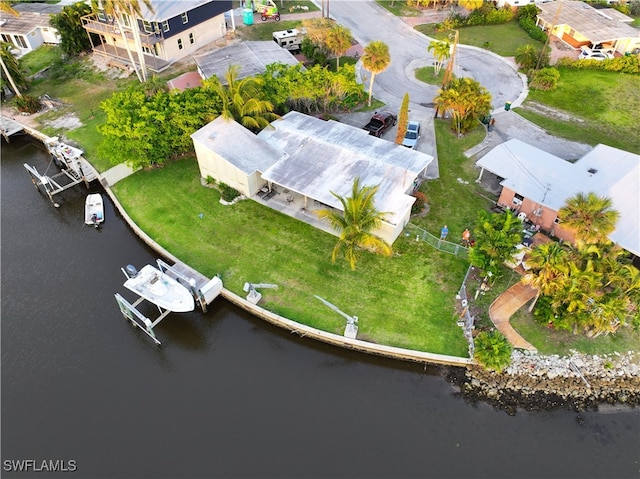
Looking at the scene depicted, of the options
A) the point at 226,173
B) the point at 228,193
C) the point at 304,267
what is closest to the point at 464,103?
the point at 304,267

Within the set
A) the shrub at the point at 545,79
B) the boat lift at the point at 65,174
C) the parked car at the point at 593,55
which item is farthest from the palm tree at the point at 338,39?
the parked car at the point at 593,55

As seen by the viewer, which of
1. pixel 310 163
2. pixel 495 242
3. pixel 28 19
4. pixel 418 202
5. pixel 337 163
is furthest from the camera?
pixel 28 19

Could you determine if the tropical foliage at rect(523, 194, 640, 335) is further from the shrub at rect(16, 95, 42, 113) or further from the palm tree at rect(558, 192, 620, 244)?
the shrub at rect(16, 95, 42, 113)

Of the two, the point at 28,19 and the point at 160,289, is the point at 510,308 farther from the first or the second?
the point at 28,19

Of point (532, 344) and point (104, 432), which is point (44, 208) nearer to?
point (104, 432)

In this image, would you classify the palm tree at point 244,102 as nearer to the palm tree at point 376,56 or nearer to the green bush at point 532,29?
the palm tree at point 376,56

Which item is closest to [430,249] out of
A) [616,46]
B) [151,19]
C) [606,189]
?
[606,189]
